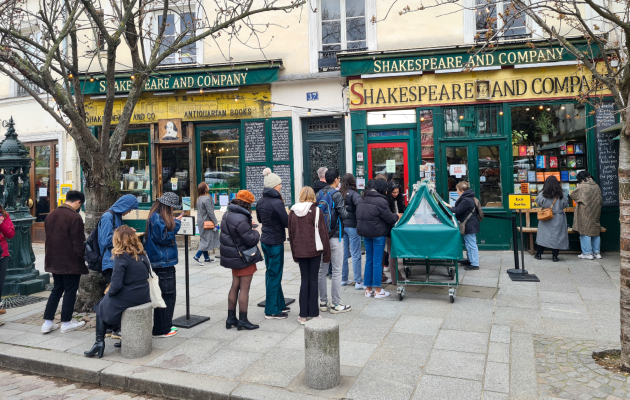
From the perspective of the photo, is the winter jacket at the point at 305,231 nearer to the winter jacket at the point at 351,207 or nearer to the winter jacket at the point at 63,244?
the winter jacket at the point at 351,207

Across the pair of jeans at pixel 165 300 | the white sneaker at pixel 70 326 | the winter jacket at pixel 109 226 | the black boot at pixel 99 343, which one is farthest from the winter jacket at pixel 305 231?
the white sneaker at pixel 70 326

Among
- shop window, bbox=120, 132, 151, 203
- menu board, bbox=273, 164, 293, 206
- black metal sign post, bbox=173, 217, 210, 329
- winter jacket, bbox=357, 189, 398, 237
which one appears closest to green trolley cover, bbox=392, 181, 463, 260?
winter jacket, bbox=357, 189, 398, 237

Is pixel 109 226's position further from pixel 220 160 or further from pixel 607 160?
pixel 607 160

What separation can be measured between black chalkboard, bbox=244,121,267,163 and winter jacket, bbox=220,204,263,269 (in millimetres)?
6304

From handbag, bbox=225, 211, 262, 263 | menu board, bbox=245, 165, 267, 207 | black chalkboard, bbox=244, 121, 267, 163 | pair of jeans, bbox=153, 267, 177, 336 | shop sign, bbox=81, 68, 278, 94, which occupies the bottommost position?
pair of jeans, bbox=153, 267, 177, 336

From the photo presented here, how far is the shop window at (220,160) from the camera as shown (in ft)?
40.7

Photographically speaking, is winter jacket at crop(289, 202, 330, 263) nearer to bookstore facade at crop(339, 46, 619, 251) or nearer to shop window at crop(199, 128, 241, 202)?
bookstore facade at crop(339, 46, 619, 251)

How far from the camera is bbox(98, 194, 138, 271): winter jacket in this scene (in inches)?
218

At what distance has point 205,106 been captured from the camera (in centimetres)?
1227

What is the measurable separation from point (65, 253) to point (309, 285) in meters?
3.06

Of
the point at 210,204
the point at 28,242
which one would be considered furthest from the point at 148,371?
the point at 210,204

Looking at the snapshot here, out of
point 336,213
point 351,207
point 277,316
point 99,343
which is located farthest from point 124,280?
point 351,207

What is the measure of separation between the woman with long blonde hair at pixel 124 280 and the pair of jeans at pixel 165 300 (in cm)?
56

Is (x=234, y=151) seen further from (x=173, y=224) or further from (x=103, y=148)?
(x=173, y=224)
